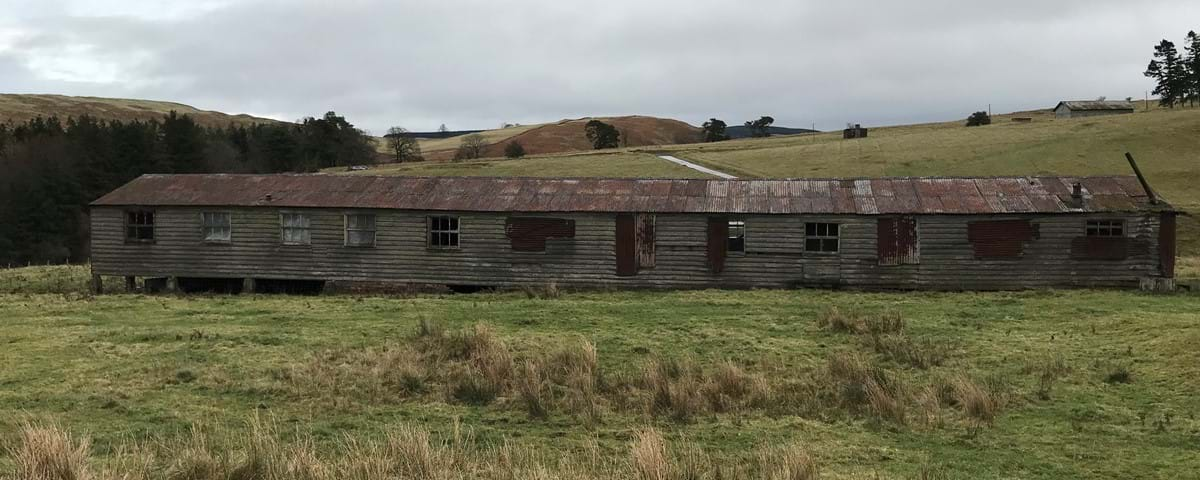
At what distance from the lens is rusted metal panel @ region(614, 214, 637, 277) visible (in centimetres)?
2653

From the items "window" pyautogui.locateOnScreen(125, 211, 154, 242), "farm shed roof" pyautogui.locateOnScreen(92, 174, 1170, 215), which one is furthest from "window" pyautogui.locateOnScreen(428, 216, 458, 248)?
"window" pyautogui.locateOnScreen(125, 211, 154, 242)

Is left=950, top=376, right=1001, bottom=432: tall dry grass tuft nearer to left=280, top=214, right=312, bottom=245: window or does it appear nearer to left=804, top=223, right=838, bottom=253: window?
left=804, top=223, right=838, bottom=253: window

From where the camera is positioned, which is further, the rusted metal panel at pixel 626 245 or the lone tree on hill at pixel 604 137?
the lone tree on hill at pixel 604 137

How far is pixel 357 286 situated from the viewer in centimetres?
2809

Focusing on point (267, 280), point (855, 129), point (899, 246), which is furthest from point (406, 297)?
point (855, 129)

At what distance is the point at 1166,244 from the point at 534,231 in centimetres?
1941

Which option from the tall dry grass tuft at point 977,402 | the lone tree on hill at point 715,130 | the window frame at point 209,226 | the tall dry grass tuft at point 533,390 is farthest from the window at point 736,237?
the lone tree on hill at point 715,130

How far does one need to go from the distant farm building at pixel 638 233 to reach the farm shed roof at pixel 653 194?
0.07 meters

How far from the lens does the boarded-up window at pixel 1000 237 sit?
2512 cm

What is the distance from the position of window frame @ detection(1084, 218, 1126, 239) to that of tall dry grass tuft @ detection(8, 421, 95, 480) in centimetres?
2635

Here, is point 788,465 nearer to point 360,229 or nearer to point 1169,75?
point 360,229

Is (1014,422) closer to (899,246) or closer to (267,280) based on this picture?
(899,246)

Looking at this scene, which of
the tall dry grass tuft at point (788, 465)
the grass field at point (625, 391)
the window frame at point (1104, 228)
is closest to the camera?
the tall dry grass tuft at point (788, 465)

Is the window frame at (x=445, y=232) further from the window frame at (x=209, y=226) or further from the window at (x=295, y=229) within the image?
the window frame at (x=209, y=226)
